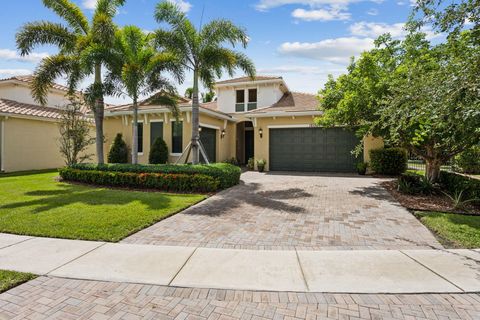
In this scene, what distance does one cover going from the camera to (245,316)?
114 inches

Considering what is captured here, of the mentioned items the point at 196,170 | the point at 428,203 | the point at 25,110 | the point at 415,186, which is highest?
the point at 25,110

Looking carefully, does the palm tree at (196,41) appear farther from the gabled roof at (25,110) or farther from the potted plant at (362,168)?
the gabled roof at (25,110)

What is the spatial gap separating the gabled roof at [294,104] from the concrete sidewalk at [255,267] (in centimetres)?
1289

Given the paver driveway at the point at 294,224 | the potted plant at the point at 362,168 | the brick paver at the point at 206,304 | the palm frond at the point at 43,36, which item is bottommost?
the brick paver at the point at 206,304

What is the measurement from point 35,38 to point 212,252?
42.5 feet

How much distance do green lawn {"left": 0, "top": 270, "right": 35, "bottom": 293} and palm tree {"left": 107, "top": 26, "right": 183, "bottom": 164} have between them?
359 inches

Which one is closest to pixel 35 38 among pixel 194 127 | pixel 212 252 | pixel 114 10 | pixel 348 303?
pixel 114 10

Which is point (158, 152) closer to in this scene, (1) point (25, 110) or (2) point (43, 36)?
(2) point (43, 36)

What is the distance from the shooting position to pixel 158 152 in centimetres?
1590

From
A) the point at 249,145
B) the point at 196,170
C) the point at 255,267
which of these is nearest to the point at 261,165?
the point at 249,145

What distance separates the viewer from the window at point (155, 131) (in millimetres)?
16891

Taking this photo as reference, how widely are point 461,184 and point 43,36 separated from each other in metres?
17.0

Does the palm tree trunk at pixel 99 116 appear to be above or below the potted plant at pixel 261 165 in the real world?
above

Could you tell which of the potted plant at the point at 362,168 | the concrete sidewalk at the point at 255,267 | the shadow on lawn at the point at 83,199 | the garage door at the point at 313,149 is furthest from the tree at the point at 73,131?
the potted plant at the point at 362,168
